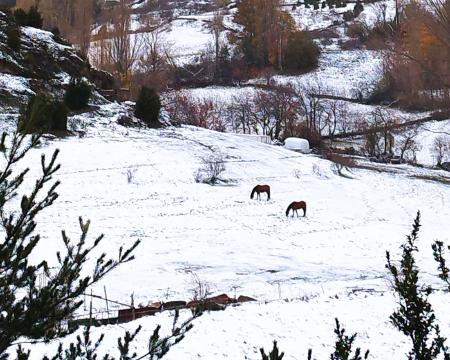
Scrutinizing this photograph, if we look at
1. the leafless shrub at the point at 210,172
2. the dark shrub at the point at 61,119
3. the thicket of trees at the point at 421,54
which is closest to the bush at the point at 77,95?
the dark shrub at the point at 61,119

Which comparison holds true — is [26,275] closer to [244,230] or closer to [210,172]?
[244,230]

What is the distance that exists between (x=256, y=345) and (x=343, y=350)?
15.4ft

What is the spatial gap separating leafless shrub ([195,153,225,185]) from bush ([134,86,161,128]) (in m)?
5.20

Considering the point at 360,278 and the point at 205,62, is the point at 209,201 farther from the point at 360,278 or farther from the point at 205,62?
the point at 205,62

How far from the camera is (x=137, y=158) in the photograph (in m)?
18.8

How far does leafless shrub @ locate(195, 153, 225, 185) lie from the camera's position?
18.2 m

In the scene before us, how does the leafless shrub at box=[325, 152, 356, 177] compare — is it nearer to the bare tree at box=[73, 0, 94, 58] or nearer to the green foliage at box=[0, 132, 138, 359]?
the bare tree at box=[73, 0, 94, 58]

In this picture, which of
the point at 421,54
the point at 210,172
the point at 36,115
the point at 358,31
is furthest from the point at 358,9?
the point at 36,115

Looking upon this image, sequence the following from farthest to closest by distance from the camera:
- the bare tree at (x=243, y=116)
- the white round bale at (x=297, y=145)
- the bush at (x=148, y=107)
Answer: the bare tree at (x=243, y=116)
the white round bale at (x=297, y=145)
the bush at (x=148, y=107)

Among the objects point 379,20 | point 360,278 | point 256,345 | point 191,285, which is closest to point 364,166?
point 360,278

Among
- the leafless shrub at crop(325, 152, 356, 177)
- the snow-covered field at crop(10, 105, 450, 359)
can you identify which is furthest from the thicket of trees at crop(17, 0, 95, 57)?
the leafless shrub at crop(325, 152, 356, 177)

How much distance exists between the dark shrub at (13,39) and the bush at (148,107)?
5891mm

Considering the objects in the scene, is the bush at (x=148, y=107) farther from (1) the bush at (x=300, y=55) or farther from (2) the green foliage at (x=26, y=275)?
(1) the bush at (x=300, y=55)

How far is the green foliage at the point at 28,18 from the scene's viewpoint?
2538 centimetres
